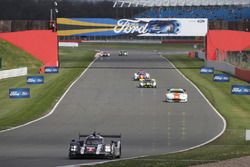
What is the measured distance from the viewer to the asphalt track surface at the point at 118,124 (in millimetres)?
39312

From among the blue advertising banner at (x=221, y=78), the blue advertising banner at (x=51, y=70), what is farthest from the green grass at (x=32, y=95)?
the blue advertising banner at (x=221, y=78)

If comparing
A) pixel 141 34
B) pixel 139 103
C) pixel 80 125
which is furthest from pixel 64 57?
pixel 80 125

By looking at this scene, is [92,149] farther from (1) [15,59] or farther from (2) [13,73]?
(1) [15,59]

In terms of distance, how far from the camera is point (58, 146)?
137 feet

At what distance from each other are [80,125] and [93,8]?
164ft

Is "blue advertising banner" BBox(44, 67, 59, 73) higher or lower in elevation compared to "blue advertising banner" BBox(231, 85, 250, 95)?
higher

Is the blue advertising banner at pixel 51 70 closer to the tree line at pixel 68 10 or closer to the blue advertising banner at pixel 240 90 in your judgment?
the tree line at pixel 68 10

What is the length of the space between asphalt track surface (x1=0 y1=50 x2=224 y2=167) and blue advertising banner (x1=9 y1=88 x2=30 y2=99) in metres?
3.23

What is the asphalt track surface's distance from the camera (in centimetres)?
3931

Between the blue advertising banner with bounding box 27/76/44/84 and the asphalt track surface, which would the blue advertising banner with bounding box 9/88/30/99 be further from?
the blue advertising banner with bounding box 27/76/44/84

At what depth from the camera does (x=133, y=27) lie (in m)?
91.2

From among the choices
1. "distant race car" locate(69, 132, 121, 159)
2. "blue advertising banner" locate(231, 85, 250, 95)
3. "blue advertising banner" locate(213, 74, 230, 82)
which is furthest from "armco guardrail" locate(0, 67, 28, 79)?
"distant race car" locate(69, 132, 121, 159)

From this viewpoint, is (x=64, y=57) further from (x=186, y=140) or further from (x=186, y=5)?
(x=186, y=140)

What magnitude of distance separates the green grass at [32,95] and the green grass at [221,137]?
12.9 meters
